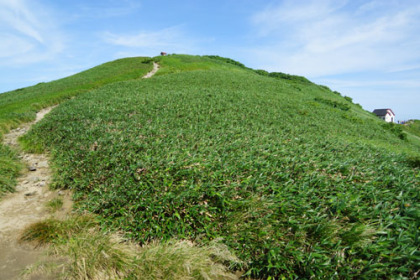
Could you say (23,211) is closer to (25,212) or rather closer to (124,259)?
(25,212)

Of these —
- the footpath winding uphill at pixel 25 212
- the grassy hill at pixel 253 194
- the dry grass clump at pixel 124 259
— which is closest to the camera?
the dry grass clump at pixel 124 259

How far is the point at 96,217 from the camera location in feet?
18.7

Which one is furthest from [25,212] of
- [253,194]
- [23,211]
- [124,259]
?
[253,194]

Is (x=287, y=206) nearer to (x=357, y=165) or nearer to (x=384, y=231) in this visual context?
(x=384, y=231)

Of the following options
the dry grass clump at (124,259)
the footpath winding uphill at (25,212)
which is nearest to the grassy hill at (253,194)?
the dry grass clump at (124,259)

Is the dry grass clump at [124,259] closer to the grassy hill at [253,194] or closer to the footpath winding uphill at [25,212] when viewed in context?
the footpath winding uphill at [25,212]

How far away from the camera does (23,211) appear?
6.12m

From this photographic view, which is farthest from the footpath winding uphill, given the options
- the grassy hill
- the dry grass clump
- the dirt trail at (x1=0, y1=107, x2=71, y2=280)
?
the grassy hill

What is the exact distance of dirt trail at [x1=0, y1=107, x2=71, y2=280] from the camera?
14.4 feet

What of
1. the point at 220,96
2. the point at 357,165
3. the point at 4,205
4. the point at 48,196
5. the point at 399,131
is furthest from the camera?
the point at 399,131

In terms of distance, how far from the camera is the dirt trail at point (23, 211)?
4387mm

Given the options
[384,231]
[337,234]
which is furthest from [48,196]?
[384,231]

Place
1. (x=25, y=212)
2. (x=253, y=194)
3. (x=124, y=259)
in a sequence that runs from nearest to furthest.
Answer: (x=124, y=259) → (x=253, y=194) → (x=25, y=212)

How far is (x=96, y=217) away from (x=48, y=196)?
256 cm
